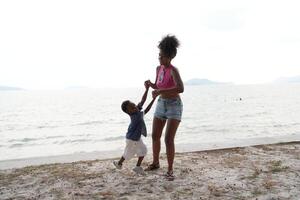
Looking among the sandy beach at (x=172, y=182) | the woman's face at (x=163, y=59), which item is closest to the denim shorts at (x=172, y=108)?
the woman's face at (x=163, y=59)

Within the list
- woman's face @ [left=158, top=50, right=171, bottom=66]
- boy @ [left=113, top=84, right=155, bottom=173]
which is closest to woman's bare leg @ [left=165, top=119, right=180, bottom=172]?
boy @ [left=113, top=84, right=155, bottom=173]

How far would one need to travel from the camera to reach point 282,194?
524cm

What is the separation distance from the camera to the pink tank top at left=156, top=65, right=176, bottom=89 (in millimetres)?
5906

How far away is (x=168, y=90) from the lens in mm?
5746

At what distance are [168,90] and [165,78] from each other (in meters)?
0.30

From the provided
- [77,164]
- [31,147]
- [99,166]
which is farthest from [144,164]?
[31,147]

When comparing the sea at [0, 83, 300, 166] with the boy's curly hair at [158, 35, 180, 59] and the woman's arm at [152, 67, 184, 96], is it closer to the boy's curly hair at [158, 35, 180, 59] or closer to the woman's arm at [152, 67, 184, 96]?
the woman's arm at [152, 67, 184, 96]

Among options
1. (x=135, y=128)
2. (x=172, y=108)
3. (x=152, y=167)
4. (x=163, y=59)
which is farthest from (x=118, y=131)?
(x=163, y=59)

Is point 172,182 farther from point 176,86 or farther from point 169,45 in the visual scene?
point 169,45

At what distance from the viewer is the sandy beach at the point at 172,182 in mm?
5285

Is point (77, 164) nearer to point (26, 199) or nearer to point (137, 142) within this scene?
point (137, 142)

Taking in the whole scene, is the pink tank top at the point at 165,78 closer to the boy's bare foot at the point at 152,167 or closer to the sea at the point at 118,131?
the boy's bare foot at the point at 152,167

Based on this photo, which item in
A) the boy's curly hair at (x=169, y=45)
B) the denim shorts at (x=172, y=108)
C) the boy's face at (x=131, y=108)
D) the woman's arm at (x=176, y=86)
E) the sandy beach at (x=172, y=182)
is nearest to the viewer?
the sandy beach at (x=172, y=182)

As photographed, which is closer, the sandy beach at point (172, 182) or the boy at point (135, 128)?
the sandy beach at point (172, 182)
